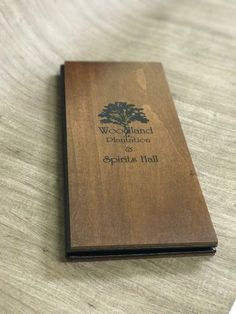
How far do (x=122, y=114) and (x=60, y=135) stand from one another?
0.10m

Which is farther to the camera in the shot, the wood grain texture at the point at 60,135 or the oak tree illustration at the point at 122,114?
the oak tree illustration at the point at 122,114

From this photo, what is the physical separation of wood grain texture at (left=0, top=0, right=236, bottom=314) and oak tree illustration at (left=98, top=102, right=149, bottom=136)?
0.08 metres

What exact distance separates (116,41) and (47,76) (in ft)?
0.61

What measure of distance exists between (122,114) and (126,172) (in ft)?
0.39

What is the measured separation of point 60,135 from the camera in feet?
2.33

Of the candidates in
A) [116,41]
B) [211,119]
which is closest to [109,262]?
[211,119]

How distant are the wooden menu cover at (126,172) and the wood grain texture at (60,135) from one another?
3 cm

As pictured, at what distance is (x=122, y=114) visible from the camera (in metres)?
0.71

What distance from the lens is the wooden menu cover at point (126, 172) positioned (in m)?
0.55

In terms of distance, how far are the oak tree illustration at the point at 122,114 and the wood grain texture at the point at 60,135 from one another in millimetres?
75

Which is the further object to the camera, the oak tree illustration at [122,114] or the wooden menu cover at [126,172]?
the oak tree illustration at [122,114]

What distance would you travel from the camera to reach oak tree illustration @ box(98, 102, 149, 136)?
69cm

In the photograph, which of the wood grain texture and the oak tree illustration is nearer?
the wood grain texture

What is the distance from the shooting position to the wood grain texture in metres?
0.53
